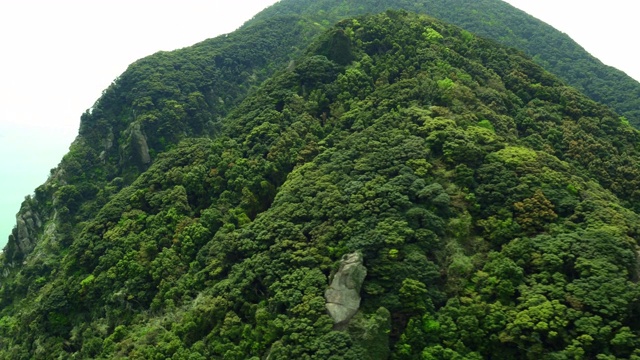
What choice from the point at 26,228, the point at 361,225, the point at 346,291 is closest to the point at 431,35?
the point at 361,225

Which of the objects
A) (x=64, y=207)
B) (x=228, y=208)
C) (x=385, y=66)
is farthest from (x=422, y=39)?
(x=64, y=207)

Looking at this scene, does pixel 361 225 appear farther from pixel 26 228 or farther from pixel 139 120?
pixel 26 228

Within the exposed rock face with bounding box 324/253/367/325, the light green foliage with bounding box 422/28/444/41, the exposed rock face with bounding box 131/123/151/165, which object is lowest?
the exposed rock face with bounding box 324/253/367/325

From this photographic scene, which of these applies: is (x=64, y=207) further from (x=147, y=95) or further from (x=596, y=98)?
(x=596, y=98)

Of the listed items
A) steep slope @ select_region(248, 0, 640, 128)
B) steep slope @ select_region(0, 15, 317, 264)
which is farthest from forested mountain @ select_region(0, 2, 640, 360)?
steep slope @ select_region(248, 0, 640, 128)

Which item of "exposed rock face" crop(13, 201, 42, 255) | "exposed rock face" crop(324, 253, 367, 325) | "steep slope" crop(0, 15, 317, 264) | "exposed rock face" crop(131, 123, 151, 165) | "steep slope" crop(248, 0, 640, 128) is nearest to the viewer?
"exposed rock face" crop(324, 253, 367, 325)

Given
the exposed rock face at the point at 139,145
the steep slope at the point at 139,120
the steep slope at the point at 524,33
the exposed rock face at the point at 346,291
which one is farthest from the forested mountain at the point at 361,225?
the steep slope at the point at 524,33

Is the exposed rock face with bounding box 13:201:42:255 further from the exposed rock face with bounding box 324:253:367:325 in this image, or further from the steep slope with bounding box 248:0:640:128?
the steep slope with bounding box 248:0:640:128
